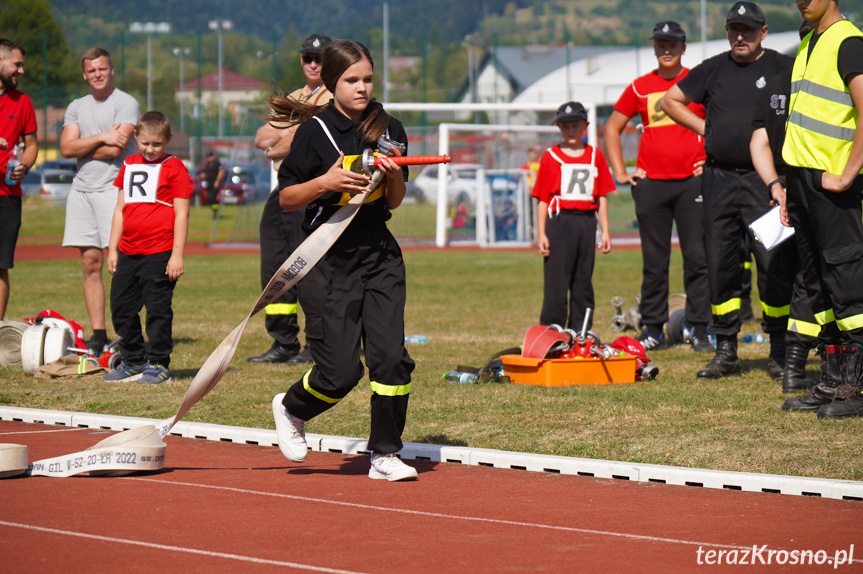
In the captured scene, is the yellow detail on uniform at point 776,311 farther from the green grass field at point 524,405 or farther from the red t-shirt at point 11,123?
the red t-shirt at point 11,123

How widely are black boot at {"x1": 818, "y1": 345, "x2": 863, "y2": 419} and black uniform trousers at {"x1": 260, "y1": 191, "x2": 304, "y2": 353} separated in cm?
435

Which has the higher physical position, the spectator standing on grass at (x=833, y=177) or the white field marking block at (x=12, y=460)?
the spectator standing on grass at (x=833, y=177)

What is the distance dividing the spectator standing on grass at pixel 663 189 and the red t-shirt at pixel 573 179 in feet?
2.45

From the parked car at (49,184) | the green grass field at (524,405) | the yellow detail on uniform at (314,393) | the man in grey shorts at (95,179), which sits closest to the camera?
the yellow detail on uniform at (314,393)

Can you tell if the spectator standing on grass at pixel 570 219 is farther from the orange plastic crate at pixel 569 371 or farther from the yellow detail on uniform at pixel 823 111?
the yellow detail on uniform at pixel 823 111

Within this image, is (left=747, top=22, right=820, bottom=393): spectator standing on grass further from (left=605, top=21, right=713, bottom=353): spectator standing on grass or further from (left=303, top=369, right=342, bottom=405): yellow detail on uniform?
(left=303, top=369, right=342, bottom=405): yellow detail on uniform

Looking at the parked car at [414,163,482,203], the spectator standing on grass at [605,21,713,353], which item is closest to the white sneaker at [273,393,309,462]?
the spectator standing on grass at [605,21,713,353]

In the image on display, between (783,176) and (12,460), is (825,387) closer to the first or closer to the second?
(783,176)

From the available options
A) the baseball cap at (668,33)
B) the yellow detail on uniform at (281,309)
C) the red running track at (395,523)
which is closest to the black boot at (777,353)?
the baseball cap at (668,33)

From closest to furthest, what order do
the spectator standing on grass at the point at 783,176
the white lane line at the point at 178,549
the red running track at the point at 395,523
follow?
the white lane line at the point at 178,549, the red running track at the point at 395,523, the spectator standing on grass at the point at 783,176

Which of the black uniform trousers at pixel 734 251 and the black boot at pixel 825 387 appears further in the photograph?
the black uniform trousers at pixel 734 251

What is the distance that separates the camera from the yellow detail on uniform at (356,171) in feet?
20.6

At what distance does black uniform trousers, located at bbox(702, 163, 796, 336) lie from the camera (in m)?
9.30

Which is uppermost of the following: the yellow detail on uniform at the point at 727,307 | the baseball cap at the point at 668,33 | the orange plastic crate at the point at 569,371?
the baseball cap at the point at 668,33
